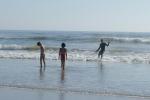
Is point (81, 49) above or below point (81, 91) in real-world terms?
above

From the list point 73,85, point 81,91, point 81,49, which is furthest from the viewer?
point 81,49

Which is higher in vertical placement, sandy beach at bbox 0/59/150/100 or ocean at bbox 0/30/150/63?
ocean at bbox 0/30/150/63

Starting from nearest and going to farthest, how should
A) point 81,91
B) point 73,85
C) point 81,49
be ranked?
point 81,91 → point 73,85 → point 81,49

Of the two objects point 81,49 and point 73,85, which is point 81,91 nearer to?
point 73,85

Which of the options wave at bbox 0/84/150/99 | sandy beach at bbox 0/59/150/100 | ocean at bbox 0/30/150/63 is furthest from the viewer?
ocean at bbox 0/30/150/63

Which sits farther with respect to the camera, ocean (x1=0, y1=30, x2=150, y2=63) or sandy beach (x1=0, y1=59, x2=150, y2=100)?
ocean (x1=0, y1=30, x2=150, y2=63)

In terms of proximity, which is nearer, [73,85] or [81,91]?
[81,91]

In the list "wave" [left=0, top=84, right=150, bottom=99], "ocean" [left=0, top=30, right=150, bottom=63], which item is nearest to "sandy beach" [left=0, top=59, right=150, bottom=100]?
"wave" [left=0, top=84, right=150, bottom=99]

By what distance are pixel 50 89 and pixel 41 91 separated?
1.87 feet

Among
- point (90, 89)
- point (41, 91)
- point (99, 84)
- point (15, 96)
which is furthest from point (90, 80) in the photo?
point (15, 96)

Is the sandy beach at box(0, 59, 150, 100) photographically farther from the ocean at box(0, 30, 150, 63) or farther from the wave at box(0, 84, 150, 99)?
the ocean at box(0, 30, 150, 63)

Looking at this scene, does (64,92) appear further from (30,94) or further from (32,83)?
(32,83)

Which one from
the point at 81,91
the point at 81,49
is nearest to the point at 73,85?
the point at 81,91

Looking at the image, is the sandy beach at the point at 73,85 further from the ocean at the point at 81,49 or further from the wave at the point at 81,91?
the ocean at the point at 81,49
